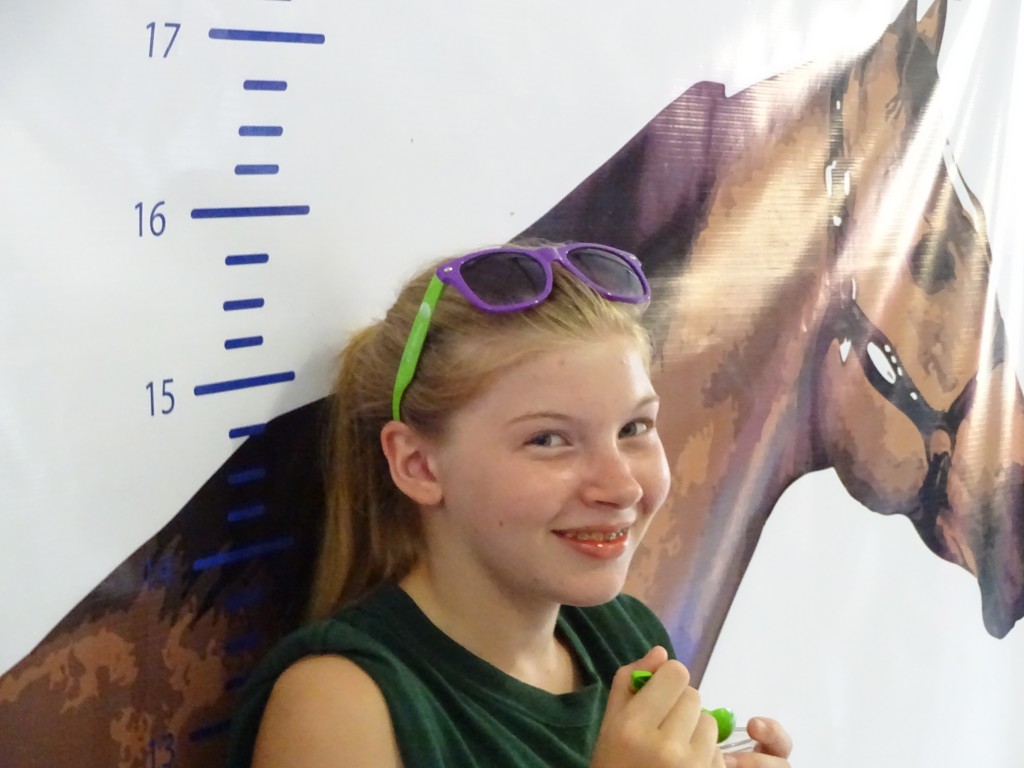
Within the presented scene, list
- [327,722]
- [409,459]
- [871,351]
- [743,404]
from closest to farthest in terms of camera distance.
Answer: [327,722]
[409,459]
[743,404]
[871,351]

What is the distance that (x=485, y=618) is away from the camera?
77 centimetres

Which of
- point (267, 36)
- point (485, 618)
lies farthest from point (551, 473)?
point (267, 36)

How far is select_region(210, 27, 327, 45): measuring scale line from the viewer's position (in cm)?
70

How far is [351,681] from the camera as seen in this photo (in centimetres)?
67

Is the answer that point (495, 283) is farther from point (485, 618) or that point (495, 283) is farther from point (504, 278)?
point (485, 618)

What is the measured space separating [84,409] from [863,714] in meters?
0.97

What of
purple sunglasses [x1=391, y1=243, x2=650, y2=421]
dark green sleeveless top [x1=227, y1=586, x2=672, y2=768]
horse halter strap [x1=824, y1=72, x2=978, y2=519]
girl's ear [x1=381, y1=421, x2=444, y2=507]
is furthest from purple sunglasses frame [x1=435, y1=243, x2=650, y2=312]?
horse halter strap [x1=824, y1=72, x2=978, y2=519]

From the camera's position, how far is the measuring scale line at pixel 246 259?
721 millimetres

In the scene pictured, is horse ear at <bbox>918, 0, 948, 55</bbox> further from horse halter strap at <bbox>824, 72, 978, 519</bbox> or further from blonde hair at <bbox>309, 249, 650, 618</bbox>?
blonde hair at <bbox>309, 249, 650, 618</bbox>

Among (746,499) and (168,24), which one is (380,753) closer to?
(168,24)

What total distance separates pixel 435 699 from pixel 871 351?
2.34 feet

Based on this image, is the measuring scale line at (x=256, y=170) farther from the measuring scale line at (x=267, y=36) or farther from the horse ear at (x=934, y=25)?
the horse ear at (x=934, y=25)

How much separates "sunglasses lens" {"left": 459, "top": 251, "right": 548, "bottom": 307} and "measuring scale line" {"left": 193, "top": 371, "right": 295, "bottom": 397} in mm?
146

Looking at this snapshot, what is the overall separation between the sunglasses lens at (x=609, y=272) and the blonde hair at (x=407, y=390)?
0.04ft
